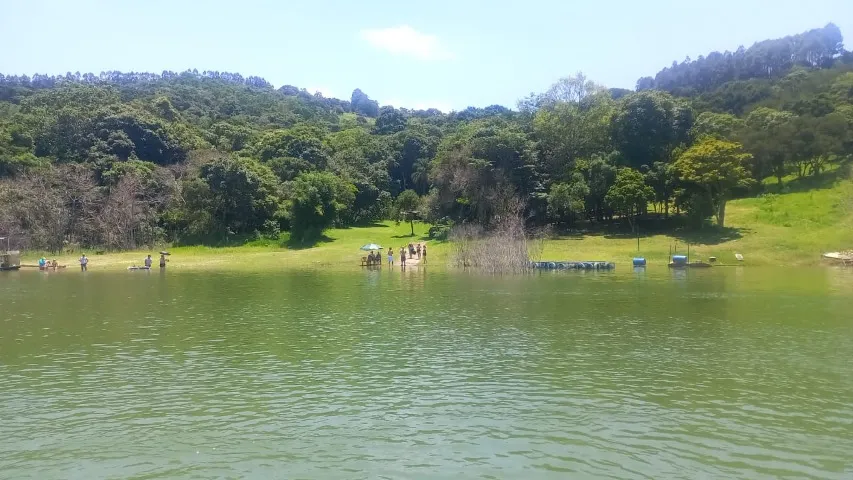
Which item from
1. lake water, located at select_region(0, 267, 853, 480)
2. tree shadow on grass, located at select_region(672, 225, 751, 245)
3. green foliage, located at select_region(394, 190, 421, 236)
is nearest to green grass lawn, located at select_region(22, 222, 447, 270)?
green foliage, located at select_region(394, 190, 421, 236)

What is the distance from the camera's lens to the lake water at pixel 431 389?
33.6ft

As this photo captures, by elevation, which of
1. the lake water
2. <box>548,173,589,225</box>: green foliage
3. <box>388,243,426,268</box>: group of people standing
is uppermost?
<box>548,173,589,225</box>: green foliage

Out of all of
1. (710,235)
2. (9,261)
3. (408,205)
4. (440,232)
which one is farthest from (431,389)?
(408,205)

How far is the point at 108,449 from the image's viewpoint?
10.8 m

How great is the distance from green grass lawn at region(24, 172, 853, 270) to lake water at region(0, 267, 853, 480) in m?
22.0

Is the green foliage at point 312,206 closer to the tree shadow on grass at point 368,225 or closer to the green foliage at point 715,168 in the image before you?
the tree shadow on grass at point 368,225

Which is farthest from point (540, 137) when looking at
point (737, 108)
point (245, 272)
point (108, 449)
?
point (108, 449)

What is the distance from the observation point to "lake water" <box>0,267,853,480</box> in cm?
1024

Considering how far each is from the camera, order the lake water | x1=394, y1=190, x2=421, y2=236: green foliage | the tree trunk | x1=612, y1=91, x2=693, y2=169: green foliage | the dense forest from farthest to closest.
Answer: x1=394, y1=190, x2=421, y2=236: green foliage < x1=612, y1=91, x2=693, y2=169: green foliage < the dense forest < the tree trunk < the lake water

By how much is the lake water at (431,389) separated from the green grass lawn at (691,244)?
2202cm

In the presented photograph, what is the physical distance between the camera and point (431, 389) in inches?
562

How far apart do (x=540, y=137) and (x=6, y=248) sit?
55.4m

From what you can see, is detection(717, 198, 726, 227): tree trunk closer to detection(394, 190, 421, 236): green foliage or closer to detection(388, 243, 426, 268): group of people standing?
detection(388, 243, 426, 268): group of people standing

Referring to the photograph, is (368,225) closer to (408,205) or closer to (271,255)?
(408,205)
